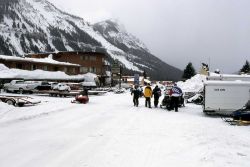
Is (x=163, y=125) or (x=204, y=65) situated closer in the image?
(x=163, y=125)

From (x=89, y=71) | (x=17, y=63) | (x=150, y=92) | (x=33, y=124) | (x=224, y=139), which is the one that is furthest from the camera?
(x=89, y=71)

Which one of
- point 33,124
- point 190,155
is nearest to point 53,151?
point 190,155

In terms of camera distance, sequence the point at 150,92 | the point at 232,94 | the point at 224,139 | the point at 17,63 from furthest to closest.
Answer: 1. the point at 17,63
2. the point at 150,92
3. the point at 232,94
4. the point at 224,139

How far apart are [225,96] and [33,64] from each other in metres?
51.5

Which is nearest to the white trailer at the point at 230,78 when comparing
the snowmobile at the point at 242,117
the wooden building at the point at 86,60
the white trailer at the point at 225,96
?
the white trailer at the point at 225,96

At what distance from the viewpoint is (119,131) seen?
13633mm

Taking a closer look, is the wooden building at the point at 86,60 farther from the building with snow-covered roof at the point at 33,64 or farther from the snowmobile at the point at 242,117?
the snowmobile at the point at 242,117

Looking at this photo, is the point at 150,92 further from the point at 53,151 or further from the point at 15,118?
the point at 53,151

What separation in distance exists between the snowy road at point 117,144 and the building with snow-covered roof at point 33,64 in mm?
47845

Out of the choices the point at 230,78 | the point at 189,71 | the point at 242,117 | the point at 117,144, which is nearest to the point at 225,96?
the point at 230,78

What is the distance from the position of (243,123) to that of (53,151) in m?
10.3

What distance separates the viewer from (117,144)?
1107cm

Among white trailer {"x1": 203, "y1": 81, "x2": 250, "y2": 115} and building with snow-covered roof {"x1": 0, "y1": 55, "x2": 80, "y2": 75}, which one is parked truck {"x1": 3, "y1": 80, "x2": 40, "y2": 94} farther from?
white trailer {"x1": 203, "y1": 81, "x2": 250, "y2": 115}

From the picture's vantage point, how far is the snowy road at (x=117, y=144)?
9.02 m
